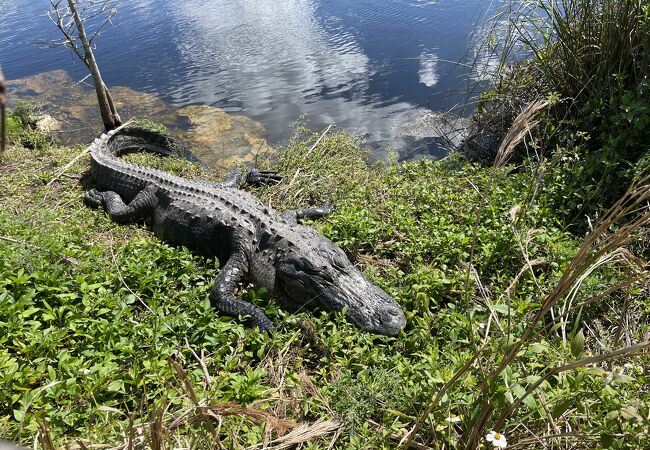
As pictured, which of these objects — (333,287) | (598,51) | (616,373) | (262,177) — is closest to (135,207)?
(262,177)

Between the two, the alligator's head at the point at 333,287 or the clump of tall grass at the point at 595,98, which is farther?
the clump of tall grass at the point at 595,98

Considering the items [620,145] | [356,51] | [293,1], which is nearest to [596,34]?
[620,145]

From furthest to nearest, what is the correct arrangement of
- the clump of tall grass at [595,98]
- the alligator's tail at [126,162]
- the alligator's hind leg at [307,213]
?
1. the alligator's tail at [126,162]
2. the alligator's hind leg at [307,213]
3. the clump of tall grass at [595,98]

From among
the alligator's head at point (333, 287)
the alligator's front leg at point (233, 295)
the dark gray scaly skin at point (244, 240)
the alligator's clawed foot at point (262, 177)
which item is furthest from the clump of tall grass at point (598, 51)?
the alligator's front leg at point (233, 295)

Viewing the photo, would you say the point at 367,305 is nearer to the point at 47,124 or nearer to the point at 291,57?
the point at 47,124

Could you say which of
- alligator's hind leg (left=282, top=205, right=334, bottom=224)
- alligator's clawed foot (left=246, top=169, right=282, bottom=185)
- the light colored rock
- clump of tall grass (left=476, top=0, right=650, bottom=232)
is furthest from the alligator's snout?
the light colored rock

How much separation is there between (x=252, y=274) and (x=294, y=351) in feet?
3.73

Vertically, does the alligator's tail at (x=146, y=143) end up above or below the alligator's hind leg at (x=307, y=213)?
above

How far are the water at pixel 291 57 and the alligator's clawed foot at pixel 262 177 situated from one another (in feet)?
7.20

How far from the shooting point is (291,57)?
482 inches

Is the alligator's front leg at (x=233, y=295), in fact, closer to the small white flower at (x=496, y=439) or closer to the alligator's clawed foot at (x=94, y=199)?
the small white flower at (x=496, y=439)

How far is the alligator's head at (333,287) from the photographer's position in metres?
3.56

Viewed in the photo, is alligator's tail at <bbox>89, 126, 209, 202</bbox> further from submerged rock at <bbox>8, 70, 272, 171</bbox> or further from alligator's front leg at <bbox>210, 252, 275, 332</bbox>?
alligator's front leg at <bbox>210, 252, 275, 332</bbox>

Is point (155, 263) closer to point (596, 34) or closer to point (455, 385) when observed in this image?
point (455, 385)
